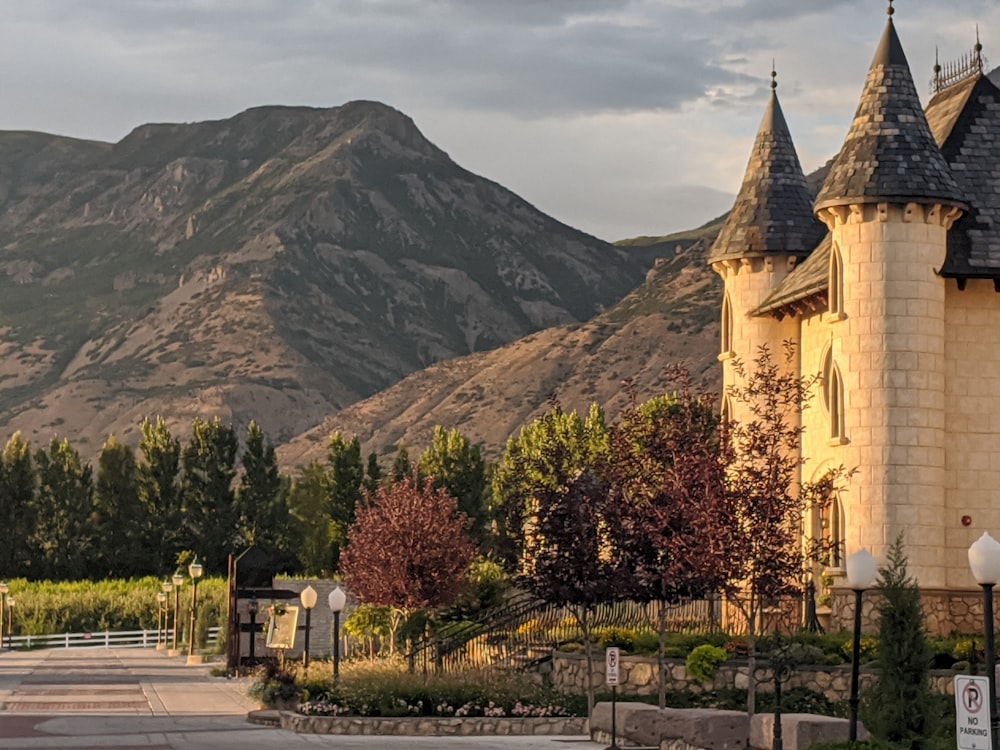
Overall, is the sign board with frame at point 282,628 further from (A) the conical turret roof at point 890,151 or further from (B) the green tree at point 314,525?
(B) the green tree at point 314,525

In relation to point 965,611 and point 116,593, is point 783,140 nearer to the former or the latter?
point 965,611

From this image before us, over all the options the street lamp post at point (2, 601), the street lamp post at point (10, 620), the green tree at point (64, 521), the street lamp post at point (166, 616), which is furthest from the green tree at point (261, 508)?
the street lamp post at point (2, 601)

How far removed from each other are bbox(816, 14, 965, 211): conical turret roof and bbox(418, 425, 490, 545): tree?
2306 inches

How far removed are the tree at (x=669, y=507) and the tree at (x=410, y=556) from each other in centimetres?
875

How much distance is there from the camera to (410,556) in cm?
4188

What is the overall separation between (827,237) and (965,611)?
10572mm

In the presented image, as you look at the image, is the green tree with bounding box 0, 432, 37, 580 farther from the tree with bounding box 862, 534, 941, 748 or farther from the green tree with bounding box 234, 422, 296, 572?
the tree with bounding box 862, 534, 941, 748

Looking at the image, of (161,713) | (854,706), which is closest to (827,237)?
(161,713)

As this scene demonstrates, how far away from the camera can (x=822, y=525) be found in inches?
1551

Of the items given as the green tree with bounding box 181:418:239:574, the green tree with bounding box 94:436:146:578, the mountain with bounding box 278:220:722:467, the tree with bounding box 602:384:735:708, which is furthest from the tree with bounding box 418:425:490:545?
the tree with bounding box 602:384:735:708

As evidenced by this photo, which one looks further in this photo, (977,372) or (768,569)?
(977,372)

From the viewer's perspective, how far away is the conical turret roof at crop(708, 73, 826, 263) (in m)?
44.2

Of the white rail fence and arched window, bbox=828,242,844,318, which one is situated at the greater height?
arched window, bbox=828,242,844,318

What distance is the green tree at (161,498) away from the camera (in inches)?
3885
